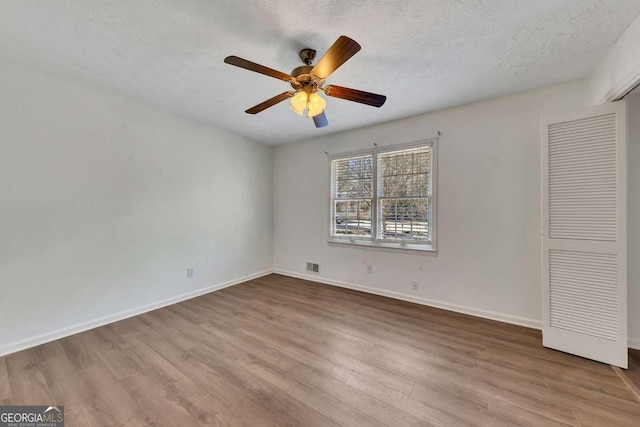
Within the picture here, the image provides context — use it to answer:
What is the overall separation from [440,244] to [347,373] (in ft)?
6.83

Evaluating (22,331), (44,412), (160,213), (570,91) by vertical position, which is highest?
(570,91)

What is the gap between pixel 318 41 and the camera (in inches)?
76.4

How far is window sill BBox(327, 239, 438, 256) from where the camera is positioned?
335 centimetres

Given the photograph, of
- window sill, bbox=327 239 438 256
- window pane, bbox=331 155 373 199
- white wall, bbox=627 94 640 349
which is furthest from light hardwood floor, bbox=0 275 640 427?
window pane, bbox=331 155 373 199

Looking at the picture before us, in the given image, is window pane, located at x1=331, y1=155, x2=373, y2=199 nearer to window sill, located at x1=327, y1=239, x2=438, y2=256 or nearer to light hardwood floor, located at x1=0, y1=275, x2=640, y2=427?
window sill, located at x1=327, y1=239, x2=438, y2=256

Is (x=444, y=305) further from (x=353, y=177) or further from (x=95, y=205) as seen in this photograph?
(x=95, y=205)

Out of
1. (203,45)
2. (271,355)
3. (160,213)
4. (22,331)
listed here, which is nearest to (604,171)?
(271,355)

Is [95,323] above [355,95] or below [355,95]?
below

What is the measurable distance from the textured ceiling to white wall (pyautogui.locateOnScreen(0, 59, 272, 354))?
0.42 meters

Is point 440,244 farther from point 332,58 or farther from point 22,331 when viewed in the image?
point 22,331

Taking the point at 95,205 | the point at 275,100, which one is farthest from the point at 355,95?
the point at 95,205

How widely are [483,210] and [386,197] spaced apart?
1.26m

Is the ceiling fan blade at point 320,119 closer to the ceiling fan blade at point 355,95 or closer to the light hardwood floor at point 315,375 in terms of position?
the ceiling fan blade at point 355,95

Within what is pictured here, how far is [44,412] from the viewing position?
5.23 ft
